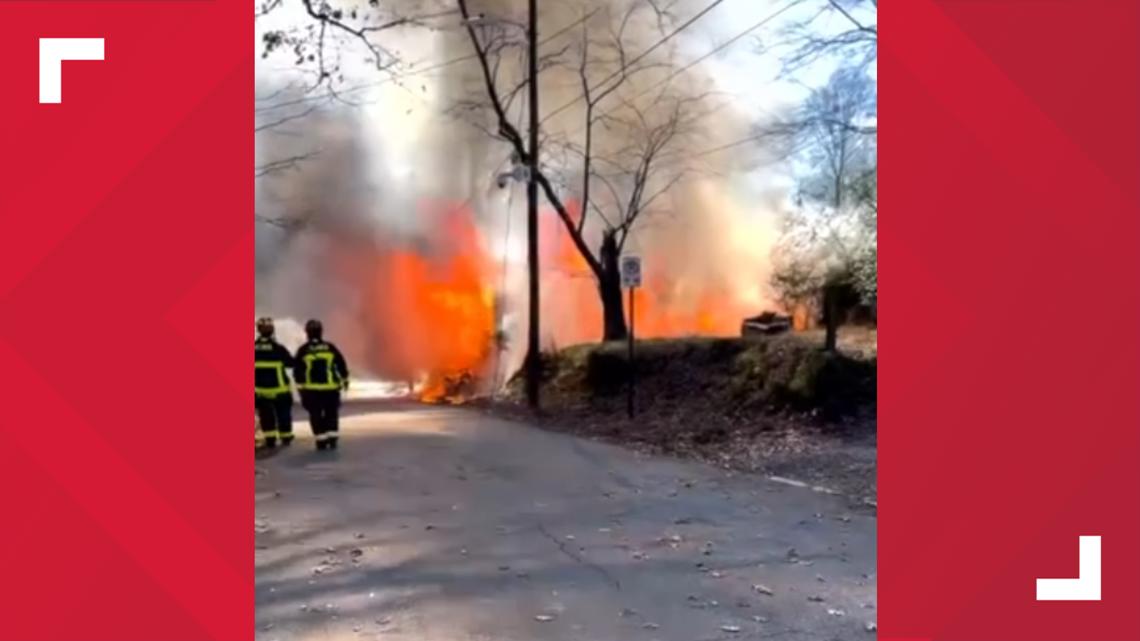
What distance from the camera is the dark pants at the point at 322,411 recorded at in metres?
9.14

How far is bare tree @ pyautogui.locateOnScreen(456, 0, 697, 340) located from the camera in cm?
1175

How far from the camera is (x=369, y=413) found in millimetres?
13508

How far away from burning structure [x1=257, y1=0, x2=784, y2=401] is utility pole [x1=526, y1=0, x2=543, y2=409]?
27 cm

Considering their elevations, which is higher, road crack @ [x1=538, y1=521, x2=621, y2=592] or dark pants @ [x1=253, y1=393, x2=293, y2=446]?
dark pants @ [x1=253, y1=393, x2=293, y2=446]

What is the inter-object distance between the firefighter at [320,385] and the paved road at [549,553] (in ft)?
1.92

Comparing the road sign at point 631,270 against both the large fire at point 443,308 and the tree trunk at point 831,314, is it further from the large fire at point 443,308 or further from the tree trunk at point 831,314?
the large fire at point 443,308
